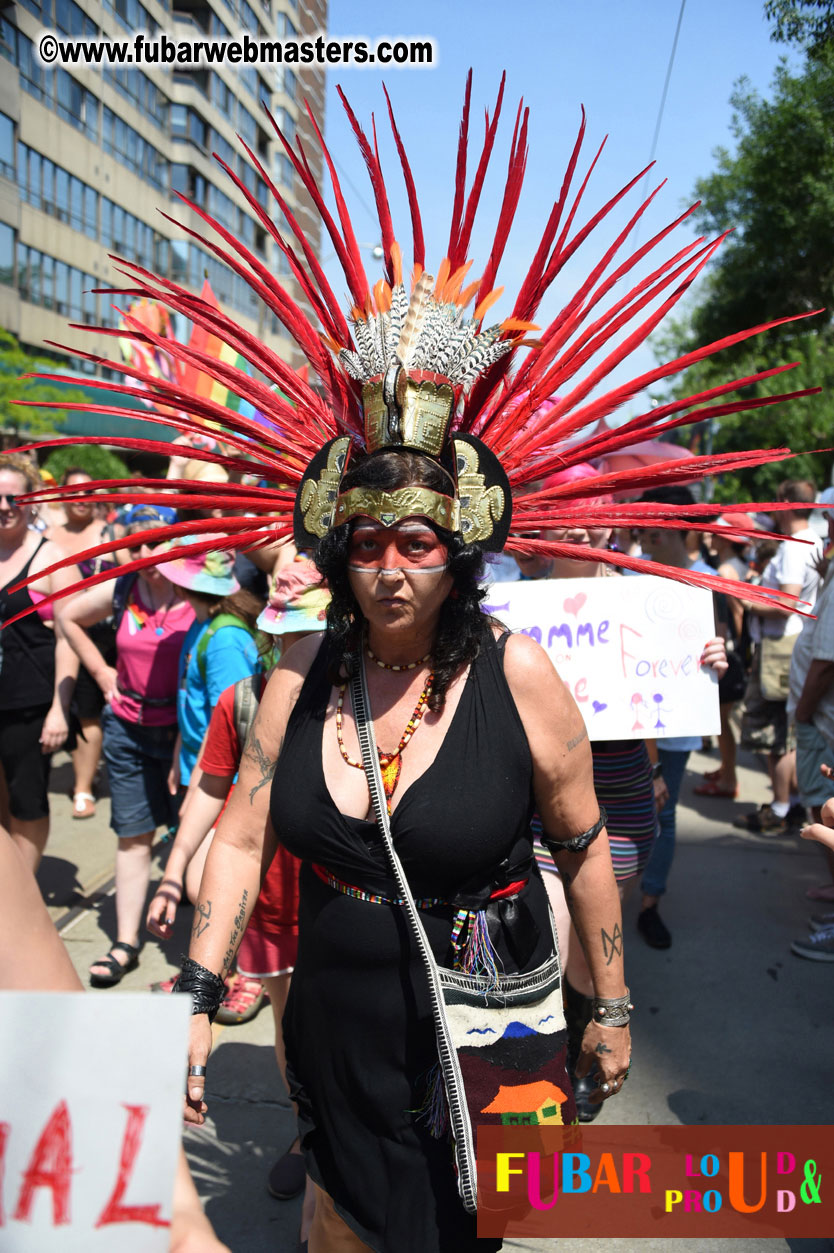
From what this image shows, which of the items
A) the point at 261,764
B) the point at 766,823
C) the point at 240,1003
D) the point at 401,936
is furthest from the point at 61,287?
the point at 401,936

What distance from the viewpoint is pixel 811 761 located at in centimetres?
435

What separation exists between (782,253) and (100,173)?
19333mm

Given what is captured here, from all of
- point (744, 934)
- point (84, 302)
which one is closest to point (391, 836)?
point (744, 934)

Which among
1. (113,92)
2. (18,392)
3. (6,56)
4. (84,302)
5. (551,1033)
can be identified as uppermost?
(113,92)

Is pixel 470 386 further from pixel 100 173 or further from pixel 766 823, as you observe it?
pixel 100 173

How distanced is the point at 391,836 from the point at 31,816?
2961 mm

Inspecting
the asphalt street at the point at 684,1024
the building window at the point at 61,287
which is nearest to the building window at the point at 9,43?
the building window at the point at 61,287

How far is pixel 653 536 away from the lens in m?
4.05

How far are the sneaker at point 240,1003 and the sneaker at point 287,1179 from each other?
0.93 meters

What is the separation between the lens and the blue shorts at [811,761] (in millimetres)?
4252

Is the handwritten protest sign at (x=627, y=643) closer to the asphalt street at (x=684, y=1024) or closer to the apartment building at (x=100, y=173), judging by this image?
the asphalt street at (x=684, y=1024)

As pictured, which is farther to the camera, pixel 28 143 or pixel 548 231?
pixel 28 143

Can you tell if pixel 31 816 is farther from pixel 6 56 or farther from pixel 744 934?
pixel 6 56

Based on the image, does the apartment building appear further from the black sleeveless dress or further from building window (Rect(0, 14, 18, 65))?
the black sleeveless dress
